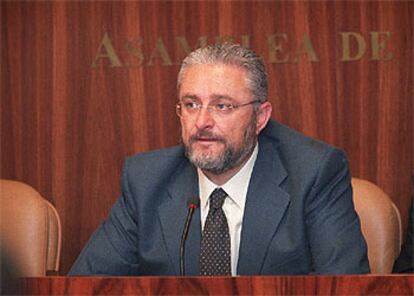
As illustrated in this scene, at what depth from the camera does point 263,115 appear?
304 cm

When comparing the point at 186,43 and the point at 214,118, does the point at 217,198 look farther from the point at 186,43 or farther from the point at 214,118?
the point at 186,43

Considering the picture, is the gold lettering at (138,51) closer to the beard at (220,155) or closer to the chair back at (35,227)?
the chair back at (35,227)

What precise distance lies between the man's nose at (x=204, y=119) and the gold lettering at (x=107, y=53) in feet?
4.65

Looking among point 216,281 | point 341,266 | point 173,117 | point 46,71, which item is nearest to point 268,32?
point 173,117

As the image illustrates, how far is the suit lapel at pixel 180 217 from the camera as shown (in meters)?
2.84

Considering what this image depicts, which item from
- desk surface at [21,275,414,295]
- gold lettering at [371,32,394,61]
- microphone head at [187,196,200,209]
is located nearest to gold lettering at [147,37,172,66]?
gold lettering at [371,32,394,61]

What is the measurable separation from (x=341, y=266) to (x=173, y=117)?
1713 mm

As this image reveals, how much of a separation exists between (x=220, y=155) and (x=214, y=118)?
13cm

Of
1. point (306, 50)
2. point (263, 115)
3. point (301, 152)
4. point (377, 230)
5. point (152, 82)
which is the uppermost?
point (306, 50)

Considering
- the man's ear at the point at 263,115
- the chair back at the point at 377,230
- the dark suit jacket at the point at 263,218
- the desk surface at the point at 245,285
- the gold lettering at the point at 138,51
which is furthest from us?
the gold lettering at the point at 138,51

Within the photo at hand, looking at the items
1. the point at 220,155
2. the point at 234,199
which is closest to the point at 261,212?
the point at 234,199

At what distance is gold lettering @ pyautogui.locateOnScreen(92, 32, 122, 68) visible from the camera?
4.18 m

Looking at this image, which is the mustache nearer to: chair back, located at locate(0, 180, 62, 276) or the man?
the man

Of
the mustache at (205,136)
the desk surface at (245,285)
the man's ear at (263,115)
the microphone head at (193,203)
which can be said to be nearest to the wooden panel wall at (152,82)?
the man's ear at (263,115)
